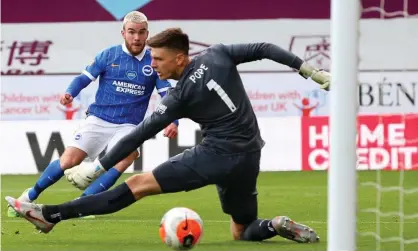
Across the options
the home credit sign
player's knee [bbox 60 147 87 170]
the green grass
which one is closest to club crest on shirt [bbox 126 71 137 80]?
player's knee [bbox 60 147 87 170]

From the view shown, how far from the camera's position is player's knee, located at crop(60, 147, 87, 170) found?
9.89 metres

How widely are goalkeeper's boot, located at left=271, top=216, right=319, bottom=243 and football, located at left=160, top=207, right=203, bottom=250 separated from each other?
0.76 m

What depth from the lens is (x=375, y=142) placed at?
15867mm

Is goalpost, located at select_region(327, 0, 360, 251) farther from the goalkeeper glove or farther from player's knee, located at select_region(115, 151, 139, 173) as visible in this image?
player's knee, located at select_region(115, 151, 139, 173)

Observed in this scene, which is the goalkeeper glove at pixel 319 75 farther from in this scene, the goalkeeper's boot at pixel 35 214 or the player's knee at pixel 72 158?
the player's knee at pixel 72 158

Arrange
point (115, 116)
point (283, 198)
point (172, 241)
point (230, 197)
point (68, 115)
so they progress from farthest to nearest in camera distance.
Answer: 1. point (68, 115)
2. point (283, 198)
3. point (115, 116)
4. point (230, 197)
5. point (172, 241)

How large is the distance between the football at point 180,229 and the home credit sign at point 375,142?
868cm

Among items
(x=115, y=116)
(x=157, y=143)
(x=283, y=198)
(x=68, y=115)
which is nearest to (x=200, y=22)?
(x=68, y=115)

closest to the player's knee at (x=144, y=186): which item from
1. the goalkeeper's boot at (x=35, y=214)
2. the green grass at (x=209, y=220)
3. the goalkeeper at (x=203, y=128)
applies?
the goalkeeper at (x=203, y=128)

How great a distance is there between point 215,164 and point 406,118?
982 centimetres

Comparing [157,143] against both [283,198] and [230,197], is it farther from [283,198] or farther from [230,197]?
[230,197]

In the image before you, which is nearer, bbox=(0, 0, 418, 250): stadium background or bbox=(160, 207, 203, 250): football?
bbox=(160, 207, 203, 250): football

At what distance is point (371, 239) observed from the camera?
8000mm

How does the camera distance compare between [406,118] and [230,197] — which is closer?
Answer: [230,197]
